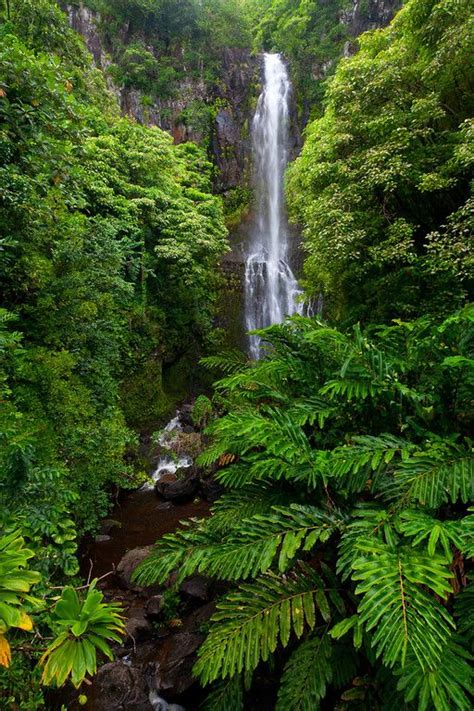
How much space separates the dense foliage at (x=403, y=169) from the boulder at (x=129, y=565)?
467cm

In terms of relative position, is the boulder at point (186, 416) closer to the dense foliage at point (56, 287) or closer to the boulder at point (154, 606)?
the dense foliage at point (56, 287)

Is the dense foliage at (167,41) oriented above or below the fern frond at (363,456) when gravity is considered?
above

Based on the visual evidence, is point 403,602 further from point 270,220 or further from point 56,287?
point 270,220

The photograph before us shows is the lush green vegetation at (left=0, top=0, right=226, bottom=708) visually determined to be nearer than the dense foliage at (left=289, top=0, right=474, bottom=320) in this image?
Yes

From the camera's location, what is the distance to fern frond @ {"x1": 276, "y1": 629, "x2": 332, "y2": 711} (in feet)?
4.77

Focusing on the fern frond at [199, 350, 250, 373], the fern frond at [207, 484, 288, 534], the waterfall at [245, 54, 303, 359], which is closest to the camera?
the fern frond at [207, 484, 288, 534]

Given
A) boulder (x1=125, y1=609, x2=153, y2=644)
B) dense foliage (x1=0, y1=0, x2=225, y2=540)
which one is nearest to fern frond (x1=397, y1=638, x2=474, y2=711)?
dense foliage (x1=0, y1=0, x2=225, y2=540)

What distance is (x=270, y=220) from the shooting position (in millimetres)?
16812

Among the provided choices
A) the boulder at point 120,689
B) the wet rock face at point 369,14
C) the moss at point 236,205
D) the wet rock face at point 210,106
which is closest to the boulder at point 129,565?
the boulder at point 120,689

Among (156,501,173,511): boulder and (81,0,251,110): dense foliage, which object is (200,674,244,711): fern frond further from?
(81,0,251,110): dense foliage

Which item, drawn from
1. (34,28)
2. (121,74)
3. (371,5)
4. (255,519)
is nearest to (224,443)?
(255,519)

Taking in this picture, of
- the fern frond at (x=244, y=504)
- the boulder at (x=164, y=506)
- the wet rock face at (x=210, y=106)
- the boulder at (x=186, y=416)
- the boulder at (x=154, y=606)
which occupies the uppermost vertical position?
the wet rock face at (x=210, y=106)

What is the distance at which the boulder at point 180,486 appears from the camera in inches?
293

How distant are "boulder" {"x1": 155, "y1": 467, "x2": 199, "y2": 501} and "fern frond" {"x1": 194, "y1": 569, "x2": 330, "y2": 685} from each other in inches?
237
